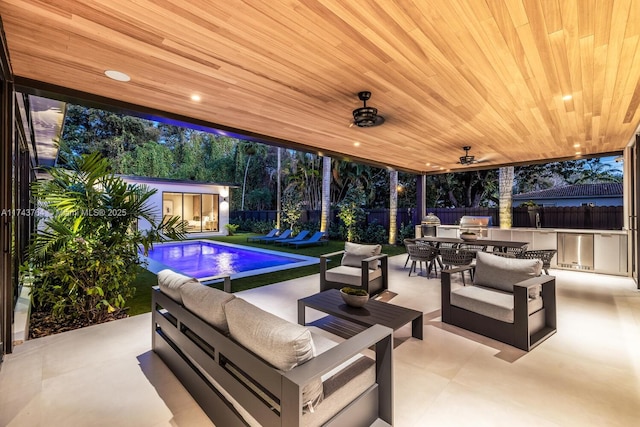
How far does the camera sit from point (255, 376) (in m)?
1.44

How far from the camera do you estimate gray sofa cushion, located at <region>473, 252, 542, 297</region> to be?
10.7ft

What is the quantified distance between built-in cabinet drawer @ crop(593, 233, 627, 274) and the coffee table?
5811mm

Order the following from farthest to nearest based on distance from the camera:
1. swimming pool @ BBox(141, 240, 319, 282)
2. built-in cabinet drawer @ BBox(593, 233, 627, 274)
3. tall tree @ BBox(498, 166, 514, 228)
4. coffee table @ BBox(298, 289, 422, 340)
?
tall tree @ BBox(498, 166, 514, 228)
swimming pool @ BBox(141, 240, 319, 282)
built-in cabinet drawer @ BBox(593, 233, 627, 274)
coffee table @ BBox(298, 289, 422, 340)

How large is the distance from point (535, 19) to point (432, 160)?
18.5 ft

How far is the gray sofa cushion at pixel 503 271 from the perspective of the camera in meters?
3.25

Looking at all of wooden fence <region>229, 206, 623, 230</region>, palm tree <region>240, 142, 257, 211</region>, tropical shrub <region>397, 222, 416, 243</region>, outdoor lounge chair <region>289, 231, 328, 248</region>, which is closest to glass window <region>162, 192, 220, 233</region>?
palm tree <region>240, 142, 257, 211</region>

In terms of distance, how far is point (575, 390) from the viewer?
2.23 m

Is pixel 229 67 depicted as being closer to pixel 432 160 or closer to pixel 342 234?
pixel 432 160

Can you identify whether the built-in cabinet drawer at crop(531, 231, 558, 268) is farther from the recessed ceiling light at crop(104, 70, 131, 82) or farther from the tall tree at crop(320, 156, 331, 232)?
the recessed ceiling light at crop(104, 70, 131, 82)

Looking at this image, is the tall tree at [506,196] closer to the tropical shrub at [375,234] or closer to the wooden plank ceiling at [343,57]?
the tropical shrub at [375,234]

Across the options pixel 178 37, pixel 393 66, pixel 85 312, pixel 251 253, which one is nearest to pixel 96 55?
pixel 178 37

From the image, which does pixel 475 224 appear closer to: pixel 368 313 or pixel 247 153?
pixel 368 313

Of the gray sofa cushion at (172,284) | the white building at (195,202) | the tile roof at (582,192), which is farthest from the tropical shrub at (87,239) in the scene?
the tile roof at (582,192)

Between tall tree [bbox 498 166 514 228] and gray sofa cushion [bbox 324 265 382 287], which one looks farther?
tall tree [bbox 498 166 514 228]
